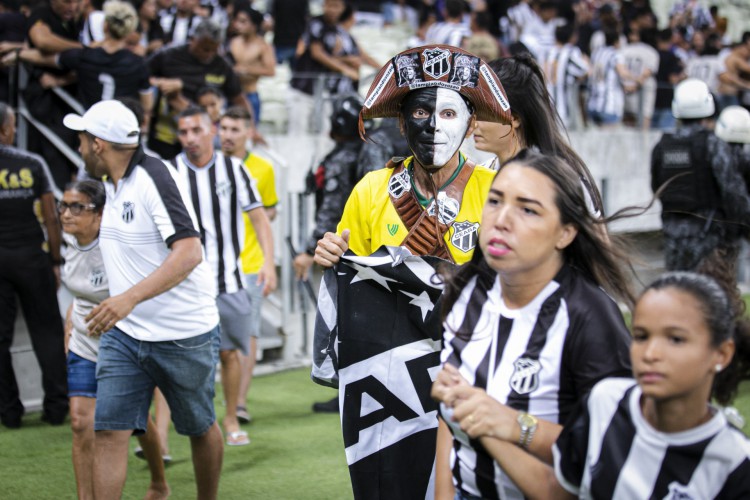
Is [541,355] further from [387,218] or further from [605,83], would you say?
[605,83]

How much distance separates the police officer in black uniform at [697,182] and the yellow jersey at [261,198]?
115 inches

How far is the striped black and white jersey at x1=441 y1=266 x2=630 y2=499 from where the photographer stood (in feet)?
8.95

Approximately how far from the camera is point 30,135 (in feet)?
29.7

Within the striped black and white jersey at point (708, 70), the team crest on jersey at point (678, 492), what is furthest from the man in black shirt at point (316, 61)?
the team crest on jersey at point (678, 492)

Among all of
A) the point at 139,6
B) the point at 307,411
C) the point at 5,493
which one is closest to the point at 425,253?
the point at 5,493

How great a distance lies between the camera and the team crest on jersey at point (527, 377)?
2.74 meters

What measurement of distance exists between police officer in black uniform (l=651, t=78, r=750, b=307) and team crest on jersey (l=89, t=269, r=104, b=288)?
436 cm

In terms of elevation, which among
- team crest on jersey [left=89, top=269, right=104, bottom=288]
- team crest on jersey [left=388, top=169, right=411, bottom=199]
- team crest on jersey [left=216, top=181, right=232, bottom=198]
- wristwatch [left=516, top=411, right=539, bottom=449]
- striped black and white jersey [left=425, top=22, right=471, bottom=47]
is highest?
striped black and white jersey [left=425, top=22, right=471, bottom=47]

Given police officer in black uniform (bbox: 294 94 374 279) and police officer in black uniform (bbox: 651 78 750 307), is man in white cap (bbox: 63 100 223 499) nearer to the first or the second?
police officer in black uniform (bbox: 294 94 374 279)

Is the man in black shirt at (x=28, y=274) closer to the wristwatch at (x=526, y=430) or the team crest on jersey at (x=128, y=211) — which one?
the team crest on jersey at (x=128, y=211)

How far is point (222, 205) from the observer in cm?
712

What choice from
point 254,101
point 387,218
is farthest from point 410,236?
point 254,101

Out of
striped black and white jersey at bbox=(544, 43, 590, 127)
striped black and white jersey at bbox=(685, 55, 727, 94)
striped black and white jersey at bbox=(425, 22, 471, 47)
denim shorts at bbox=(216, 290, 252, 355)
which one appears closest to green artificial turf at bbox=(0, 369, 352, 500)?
denim shorts at bbox=(216, 290, 252, 355)

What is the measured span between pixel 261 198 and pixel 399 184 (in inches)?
156
